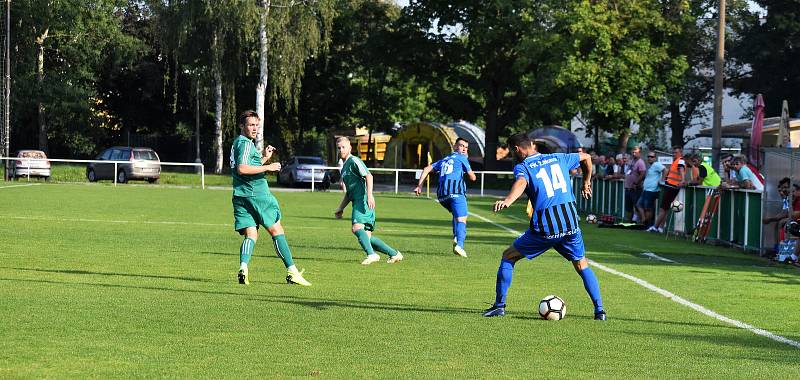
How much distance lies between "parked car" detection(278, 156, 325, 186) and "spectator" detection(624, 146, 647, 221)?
78.2 ft

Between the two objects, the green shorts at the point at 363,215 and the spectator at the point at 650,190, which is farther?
the spectator at the point at 650,190

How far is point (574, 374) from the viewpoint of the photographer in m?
7.71

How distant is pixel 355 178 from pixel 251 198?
3398mm

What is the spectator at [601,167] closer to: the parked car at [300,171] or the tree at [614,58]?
the tree at [614,58]

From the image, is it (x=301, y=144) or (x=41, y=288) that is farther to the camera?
(x=301, y=144)

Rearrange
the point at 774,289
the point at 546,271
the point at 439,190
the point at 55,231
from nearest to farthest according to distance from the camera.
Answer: the point at 774,289 < the point at 546,271 < the point at 439,190 < the point at 55,231

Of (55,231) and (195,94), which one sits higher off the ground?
(195,94)

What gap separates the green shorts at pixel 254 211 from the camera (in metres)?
12.7

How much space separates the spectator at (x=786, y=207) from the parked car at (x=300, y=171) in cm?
3373

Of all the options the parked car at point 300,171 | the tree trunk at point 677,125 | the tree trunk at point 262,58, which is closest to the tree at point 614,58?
the parked car at point 300,171

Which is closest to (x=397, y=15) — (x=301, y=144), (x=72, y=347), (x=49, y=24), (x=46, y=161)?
(x=301, y=144)

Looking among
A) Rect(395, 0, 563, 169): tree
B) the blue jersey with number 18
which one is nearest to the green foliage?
Rect(395, 0, 563, 169): tree

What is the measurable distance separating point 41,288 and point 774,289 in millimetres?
8182

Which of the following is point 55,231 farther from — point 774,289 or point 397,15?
point 397,15
